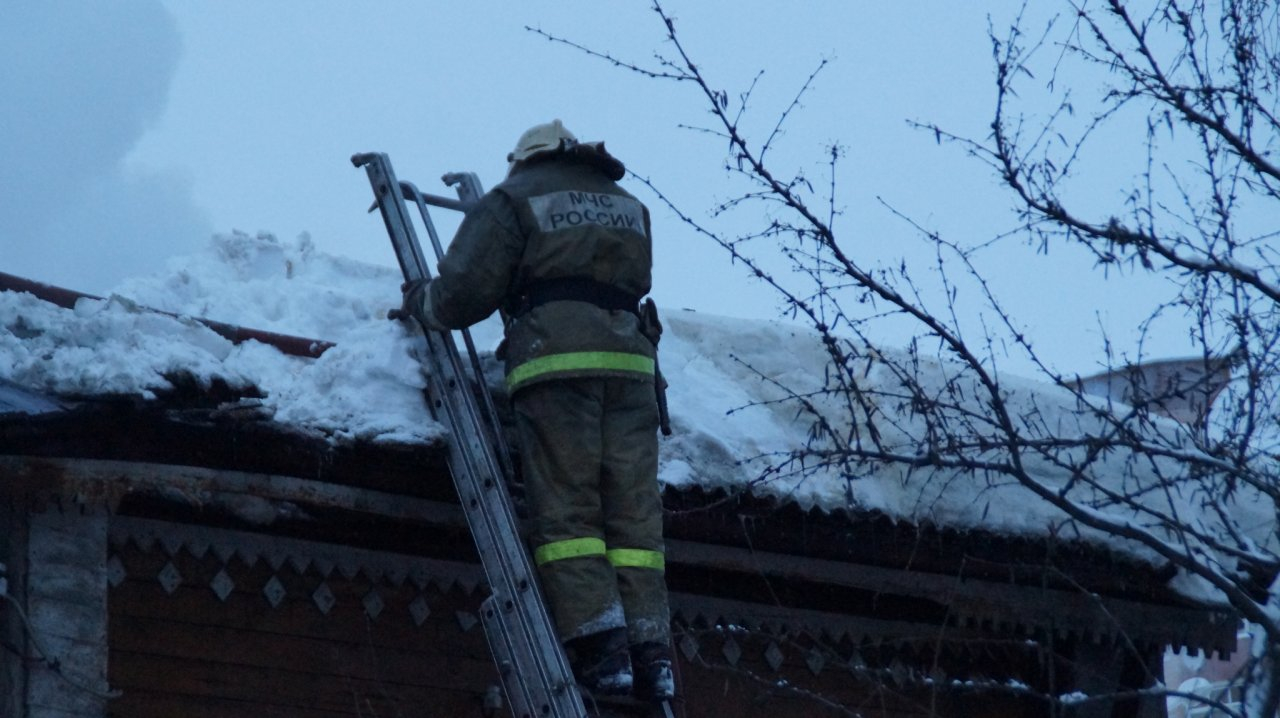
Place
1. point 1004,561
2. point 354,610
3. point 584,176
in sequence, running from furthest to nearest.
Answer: point 1004,561
point 354,610
point 584,176

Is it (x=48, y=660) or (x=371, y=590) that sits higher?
(x=371, y=590)

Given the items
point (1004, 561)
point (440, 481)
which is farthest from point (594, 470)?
point (1004, 561)

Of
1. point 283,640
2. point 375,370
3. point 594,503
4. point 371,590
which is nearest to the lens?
point 594,503

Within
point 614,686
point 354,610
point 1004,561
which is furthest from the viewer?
point 1004,561

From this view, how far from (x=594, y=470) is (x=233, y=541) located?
1.20 meters

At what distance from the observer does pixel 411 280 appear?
5.13 m

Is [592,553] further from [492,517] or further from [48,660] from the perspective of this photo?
[48,660]

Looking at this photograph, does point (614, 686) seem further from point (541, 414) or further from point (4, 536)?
point (4, 536)

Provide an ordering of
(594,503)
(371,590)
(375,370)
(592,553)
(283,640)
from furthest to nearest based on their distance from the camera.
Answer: (371,590), (283,640), (375,370), (594,503), (592,553)

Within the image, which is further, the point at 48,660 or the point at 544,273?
the point at 544,273

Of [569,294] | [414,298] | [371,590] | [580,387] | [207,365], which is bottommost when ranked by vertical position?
[371,590]

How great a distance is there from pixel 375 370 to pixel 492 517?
0.61m

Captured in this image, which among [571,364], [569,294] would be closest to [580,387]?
[571,364]

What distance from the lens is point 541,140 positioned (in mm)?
5094
